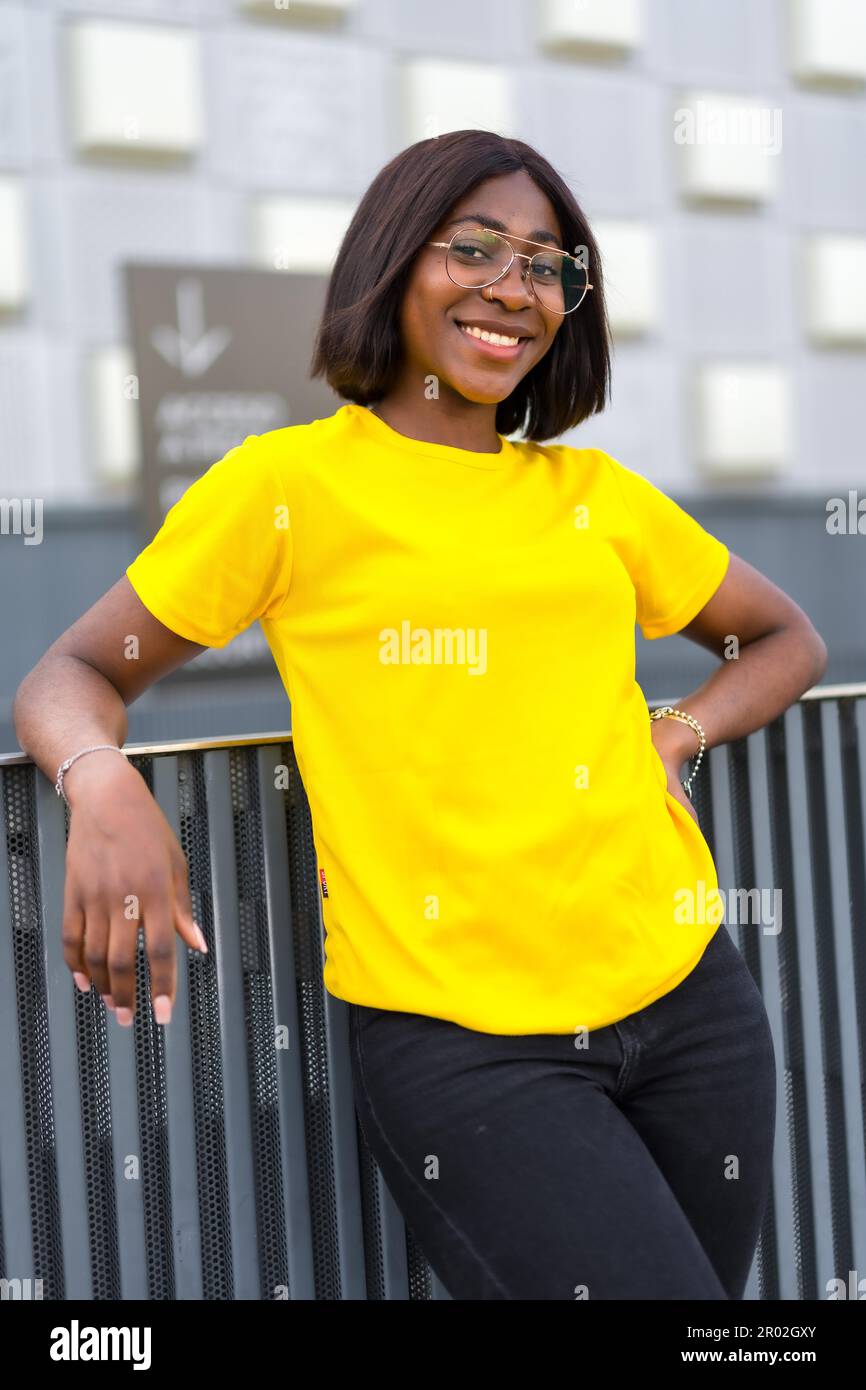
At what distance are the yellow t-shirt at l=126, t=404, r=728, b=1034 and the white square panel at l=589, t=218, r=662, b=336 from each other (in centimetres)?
492

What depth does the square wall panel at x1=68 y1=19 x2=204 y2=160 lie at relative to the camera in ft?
15.5

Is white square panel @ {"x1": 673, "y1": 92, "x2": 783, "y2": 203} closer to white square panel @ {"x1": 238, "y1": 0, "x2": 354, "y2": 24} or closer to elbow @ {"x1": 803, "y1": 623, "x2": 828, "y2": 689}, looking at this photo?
white square panel @ {"x1": 238, "y1": 0, "x2": 354, "y2": 24}

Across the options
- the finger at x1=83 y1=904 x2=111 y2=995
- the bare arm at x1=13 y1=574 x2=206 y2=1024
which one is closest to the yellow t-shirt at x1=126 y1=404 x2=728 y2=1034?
the bare arm at x1=13 y1=574 x2=206 y2=1024

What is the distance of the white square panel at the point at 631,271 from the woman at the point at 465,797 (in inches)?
189

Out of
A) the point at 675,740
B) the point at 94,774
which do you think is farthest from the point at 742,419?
the point at 94,774

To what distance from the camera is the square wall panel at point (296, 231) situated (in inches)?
202

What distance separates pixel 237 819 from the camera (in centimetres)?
136

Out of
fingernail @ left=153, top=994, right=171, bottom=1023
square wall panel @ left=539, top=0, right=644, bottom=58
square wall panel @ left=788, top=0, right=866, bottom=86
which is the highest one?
square wall panel @ left=788, top=0, right=866, bottom=86

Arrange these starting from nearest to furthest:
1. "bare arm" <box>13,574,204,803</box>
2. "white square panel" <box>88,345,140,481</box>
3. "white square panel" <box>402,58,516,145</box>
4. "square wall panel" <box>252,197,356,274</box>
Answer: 1. "bare arm" <box>13,574,204,803</box>
2. "white square panel" <box>88,345,140,481</box>
3. "square wall panel" <box>252,197,356,274</box>
4. "white square panel" <box>402,58,516,145</box>

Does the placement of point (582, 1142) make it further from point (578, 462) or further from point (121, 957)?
point (578, 462)

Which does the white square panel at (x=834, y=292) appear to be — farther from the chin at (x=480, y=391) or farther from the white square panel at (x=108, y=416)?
the chin at (x=480, y=391)

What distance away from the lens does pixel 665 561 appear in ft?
4.43
